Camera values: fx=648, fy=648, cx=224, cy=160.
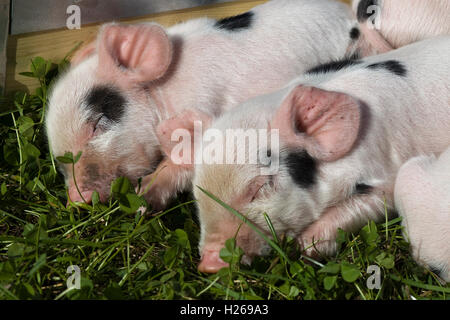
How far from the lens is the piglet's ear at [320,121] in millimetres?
3078

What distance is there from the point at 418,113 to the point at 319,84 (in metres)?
0.56

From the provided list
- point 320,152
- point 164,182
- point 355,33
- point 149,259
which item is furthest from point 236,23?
point 149,259

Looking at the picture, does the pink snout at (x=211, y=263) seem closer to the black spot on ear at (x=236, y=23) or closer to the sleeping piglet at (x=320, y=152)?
the sleeping piglet at (x=320, y=152)

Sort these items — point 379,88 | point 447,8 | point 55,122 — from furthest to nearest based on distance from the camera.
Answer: point 447,8, point 55,122, point 379,88

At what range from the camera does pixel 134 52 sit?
376cm

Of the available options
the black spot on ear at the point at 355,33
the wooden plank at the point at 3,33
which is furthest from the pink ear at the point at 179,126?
the wooden plank at the point at 3,33

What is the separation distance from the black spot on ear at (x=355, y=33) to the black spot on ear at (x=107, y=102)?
157 cm

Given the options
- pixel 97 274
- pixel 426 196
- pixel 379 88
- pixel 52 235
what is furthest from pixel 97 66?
pixel 426 196

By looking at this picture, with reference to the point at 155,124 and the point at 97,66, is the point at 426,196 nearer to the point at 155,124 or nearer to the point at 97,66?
the point at 155,124

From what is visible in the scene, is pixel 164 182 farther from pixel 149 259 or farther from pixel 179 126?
pixel 149 259

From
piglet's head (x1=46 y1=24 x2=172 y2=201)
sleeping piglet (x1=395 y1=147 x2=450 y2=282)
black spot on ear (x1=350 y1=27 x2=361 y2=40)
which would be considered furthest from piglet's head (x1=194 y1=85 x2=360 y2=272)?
black spot on ear (x1=350 y1=27 x2=361 y2=40)

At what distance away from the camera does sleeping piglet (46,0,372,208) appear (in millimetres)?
3609

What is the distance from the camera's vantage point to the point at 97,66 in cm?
375

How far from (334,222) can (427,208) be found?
456 mm
